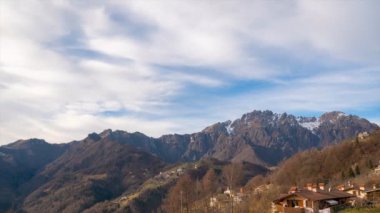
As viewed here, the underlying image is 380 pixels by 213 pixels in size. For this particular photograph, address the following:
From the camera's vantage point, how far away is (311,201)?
59.7 m

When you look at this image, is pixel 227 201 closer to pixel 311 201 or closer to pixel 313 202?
pixel 311 201

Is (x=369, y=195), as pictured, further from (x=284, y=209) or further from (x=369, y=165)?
(x=369, y=165)

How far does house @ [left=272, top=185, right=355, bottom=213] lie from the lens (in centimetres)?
5931

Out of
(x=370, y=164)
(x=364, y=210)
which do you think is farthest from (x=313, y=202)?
(x=370, y=164)

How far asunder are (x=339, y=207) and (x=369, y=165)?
343 feet

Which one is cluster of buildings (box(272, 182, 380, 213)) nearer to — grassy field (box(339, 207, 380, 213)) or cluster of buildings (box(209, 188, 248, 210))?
grassy field (box(339, 207, 380, 213))

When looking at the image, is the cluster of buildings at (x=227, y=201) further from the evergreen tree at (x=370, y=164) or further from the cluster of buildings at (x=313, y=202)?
the cluster of buildings at (x=313, y=202)

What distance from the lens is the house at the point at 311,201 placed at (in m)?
59.3

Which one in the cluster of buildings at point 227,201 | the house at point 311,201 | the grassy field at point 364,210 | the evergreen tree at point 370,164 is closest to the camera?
the grassy field at point 364,210

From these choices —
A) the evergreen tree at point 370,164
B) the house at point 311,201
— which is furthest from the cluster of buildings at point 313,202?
the evergreen tree at point 370,164

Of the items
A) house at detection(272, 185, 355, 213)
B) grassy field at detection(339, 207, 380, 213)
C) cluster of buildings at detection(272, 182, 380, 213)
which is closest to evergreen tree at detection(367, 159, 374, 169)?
cluster of buildings at detection(272, 182, 380, 213)

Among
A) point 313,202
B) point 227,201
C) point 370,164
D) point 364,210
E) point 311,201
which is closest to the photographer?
point 364,210

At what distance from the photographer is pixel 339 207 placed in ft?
199

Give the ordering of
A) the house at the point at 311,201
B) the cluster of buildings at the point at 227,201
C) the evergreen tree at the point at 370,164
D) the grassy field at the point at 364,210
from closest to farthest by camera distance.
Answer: the grassy field at the point at 364,210
the house at the point at 311,201
the cluster of buildings at the point at 227,201
the evergreen tree at the point at 370,164
